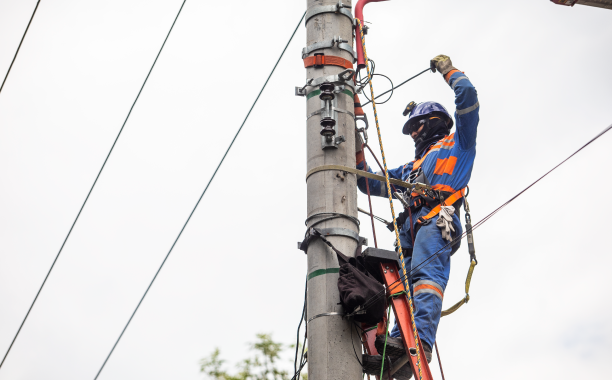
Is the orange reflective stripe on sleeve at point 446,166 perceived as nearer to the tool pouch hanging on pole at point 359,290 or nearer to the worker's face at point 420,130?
the worker's face at point 420,130

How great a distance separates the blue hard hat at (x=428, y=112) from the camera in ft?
23.8

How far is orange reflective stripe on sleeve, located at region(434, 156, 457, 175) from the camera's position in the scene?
21.5 ft

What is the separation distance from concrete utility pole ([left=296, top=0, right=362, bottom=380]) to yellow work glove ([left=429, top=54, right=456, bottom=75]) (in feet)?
3.89

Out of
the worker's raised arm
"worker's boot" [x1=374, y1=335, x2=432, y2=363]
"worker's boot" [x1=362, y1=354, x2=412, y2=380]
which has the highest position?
the worker's raised arm

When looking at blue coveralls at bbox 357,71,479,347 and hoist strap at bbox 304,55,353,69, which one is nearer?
hoist strap at bbox 304,55,353,69

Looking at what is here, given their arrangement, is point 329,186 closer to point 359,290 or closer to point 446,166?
point 359,290

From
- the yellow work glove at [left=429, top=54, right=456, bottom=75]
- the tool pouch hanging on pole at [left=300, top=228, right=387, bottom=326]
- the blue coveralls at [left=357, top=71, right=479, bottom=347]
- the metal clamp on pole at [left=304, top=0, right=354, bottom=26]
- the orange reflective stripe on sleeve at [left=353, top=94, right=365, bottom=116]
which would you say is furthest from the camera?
the yellow work glove at [left=429, top=54, right=456, bottom=75]

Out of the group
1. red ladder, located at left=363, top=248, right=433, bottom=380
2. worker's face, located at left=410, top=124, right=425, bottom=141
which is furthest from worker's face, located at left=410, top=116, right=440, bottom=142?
red ladder, located at left=363, top=248, right=433, bottom=380

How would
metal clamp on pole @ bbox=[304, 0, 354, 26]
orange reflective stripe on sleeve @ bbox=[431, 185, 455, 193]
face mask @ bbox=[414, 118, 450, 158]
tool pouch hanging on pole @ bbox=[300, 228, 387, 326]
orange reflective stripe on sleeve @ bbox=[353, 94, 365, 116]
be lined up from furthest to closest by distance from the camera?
face mask @ bbox=[414, 118, 450, 158] < orange reflective stripe on sleeve @ bbox=[431, 185, 455, 193] < orange reflective stripe on sleeve @ bbox=[353, 94, 365, 116] < metal clamp on pole @ bbox=[304, 0, 354, 26] < tool pouch hanging on pole @ bbox=[300, 228, 387, 326]

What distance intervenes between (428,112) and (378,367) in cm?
318

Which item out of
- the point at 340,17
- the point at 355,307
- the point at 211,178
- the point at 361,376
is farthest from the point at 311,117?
the point at 211,178

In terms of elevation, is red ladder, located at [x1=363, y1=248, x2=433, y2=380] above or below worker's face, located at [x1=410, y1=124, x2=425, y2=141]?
below

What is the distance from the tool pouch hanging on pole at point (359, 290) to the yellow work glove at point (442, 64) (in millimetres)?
2327

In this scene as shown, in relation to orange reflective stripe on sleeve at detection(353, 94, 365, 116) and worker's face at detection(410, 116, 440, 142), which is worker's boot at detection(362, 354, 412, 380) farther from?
worker's face at detection(410, 116, 440, 142)
